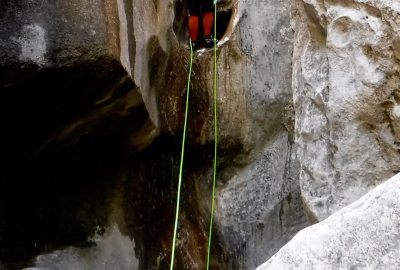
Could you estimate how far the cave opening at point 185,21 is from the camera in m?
5.55

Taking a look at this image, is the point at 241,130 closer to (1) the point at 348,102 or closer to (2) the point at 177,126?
(2) the point at 177,126

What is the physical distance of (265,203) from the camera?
486 centimetres

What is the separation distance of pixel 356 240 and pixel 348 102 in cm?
155

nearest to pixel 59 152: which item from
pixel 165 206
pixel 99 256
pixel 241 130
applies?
pixel 99 256

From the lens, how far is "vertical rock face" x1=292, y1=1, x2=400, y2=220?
308 cm

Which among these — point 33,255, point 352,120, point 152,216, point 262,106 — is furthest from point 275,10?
point 33,255

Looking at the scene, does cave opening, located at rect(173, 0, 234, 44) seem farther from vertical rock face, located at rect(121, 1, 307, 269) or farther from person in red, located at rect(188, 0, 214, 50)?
vertical rock face, located at rect(121, 1, 307, 269)

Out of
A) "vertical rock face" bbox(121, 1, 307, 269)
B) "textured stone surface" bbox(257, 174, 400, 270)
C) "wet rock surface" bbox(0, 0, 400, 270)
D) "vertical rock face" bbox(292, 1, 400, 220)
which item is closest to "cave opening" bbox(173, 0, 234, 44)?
"wet rock surface" bbox(0, 0, 400, 270)

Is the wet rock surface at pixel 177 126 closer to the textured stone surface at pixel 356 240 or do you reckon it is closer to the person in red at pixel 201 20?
the person in red at pixel 201 20

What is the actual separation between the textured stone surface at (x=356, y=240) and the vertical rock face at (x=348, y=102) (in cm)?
133

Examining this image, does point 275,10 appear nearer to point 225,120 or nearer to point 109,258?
A: point 225,120

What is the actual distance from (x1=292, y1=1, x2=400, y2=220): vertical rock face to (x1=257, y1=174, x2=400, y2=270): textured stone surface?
1328 millimetres

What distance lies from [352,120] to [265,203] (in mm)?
1777

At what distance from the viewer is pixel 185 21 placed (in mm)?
5773
